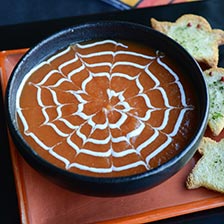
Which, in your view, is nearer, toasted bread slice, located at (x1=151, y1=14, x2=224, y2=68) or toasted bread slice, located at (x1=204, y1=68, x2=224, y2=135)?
toasted bread slice, located at (x1=204, y1=68, x2=224, y2=135)

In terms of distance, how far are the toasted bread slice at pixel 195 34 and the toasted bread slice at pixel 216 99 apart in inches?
2.8

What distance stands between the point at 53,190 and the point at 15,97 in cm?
26

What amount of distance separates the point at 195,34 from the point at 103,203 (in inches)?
27.0

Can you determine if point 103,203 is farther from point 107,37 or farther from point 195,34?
point 195,34

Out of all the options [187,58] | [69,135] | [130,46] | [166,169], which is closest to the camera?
[166,169]

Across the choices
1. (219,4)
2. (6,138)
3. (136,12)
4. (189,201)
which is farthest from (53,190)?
(219,4)

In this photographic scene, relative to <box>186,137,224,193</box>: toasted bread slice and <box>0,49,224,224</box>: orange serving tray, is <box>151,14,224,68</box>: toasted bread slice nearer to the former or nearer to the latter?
<box>186,137,224,193</box>: toasted bread slice

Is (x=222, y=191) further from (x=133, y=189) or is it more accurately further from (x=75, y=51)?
(x=75, y=51)

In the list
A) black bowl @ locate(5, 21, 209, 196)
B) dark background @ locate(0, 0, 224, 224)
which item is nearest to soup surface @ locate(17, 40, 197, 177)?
black bowl @ locate(5, 21, 209, 196)

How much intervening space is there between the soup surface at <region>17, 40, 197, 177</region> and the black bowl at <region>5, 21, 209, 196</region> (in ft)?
0.08

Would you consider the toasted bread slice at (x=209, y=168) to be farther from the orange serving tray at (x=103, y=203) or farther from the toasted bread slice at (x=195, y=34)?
the toasted bread slice at (x=195, y=34)

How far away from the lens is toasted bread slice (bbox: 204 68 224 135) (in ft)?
4.74

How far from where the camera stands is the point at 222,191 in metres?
1.33

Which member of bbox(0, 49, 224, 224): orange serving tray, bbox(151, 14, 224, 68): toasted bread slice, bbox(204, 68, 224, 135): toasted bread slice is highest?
bbox(151, 14, 224, 68): toasted bread slice
